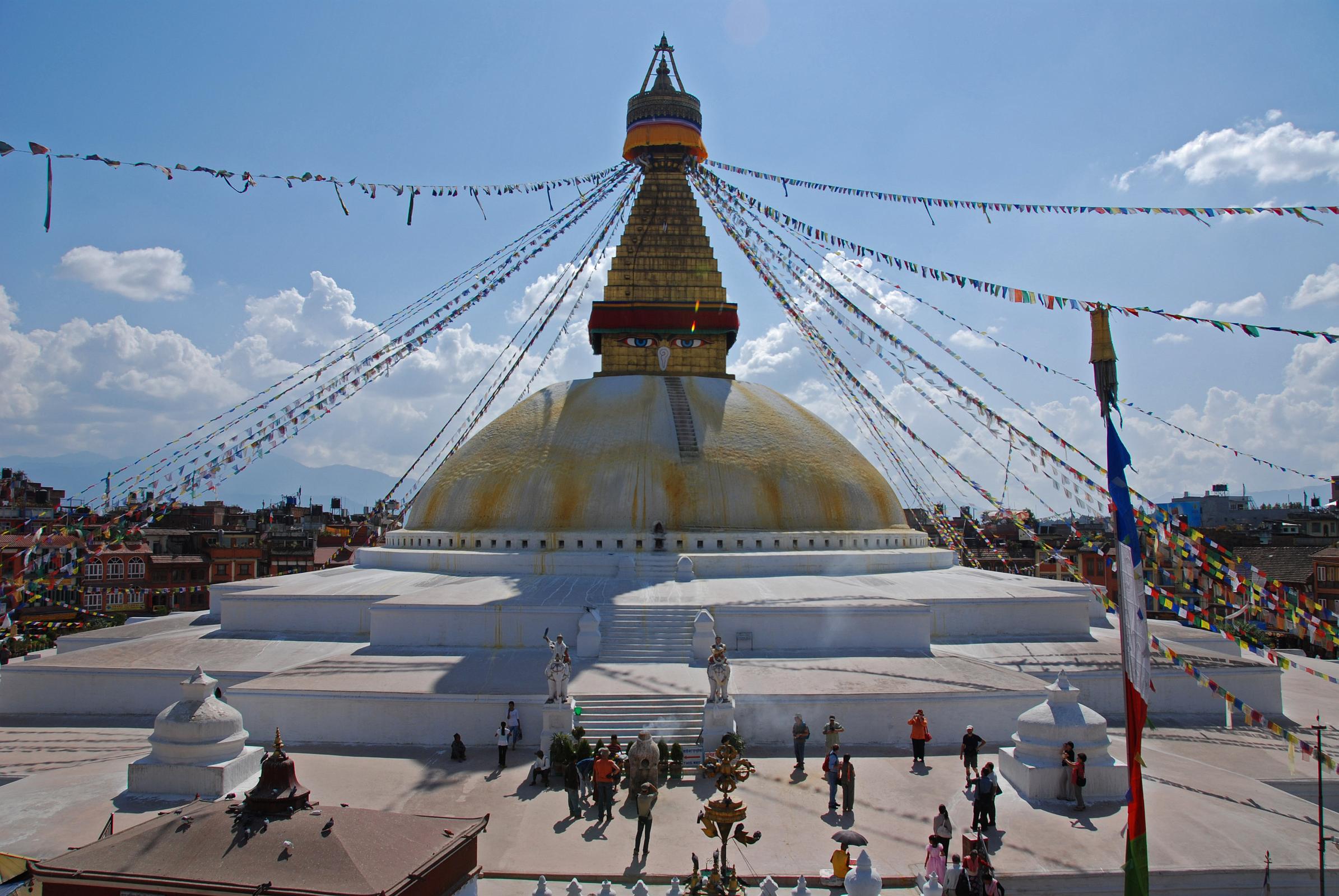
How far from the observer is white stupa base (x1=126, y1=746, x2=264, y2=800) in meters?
8.81

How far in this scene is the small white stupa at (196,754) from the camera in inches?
348

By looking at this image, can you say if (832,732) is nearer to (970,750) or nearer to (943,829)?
(970,750)

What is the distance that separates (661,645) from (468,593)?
3.41 metres

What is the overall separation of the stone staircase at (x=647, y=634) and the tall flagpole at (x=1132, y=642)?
7.08m

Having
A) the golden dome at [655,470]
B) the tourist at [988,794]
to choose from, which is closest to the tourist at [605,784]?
the tourist at [988,794]

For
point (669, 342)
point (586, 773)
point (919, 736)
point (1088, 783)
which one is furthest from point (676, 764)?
point (669, 342)

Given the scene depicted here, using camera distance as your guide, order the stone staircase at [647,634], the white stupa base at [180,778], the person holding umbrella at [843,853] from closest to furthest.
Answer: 1. the person holding umbrella at [843,853]
2. the white stupa base at [180,778]
3. the stone staircase at [647,634]

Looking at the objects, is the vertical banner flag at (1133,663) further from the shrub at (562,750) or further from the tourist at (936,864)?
the shrub at (562,750)

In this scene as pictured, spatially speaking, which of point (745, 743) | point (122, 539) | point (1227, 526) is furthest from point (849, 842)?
point (1227, 526)

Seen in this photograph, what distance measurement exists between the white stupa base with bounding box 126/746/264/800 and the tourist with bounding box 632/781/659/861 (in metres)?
4.20

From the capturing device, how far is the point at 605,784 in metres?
8.34

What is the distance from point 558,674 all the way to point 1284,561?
3086cm

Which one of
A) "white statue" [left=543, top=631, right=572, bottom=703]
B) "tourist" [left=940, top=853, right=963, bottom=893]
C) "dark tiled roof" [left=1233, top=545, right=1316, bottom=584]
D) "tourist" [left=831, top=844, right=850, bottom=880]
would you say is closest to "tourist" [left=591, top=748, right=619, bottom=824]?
"white statue" [left=543, top=631, right=572, bottom=703]

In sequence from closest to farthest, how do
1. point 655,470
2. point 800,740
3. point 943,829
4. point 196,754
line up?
1. point 943,829
2. point 196,754
3. point 800,740
4. point 655,470
